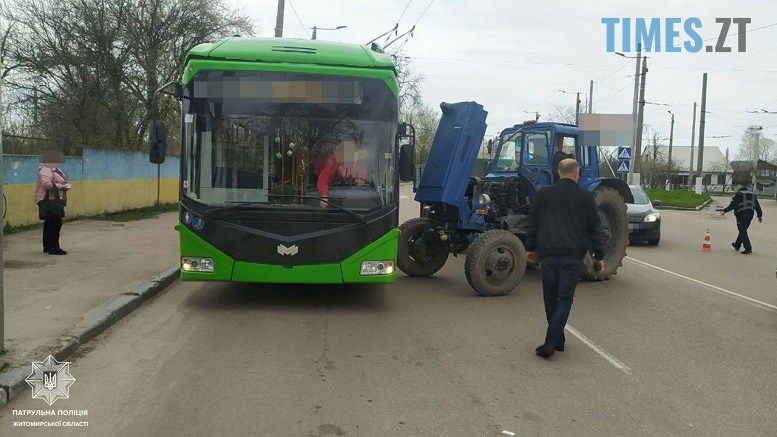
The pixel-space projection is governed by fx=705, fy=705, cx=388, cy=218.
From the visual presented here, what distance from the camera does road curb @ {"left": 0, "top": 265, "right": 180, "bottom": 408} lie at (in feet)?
17.7

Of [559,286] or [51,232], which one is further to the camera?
[51,232]

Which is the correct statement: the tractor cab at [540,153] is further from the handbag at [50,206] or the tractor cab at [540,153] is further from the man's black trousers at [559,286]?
the handbag at [50,206]

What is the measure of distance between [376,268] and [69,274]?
4880 mm

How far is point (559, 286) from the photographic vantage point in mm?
6617

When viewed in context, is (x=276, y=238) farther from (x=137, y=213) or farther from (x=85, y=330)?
(x=137, y=213)

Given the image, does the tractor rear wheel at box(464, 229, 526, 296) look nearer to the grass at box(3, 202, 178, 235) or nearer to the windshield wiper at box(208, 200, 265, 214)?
the windshield wiper at box(208, 200, 265, 214)

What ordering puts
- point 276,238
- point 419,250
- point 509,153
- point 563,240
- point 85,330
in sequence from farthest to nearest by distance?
point 509,153, point 419,250, point 276,238, point 85,330, point 563,240

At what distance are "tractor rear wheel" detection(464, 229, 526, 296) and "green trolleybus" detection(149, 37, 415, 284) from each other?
1626 mm

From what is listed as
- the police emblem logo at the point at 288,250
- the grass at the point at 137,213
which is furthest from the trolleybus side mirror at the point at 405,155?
the grass at the point at 137,213

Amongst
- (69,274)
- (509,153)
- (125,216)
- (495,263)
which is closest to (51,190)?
(69,274)

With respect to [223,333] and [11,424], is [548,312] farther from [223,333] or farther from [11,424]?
[11,424]

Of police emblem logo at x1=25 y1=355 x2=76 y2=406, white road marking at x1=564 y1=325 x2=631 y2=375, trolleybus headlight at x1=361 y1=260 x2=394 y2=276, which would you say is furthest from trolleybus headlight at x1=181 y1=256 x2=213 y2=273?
white road marking at x1=564 y1=325 x2=631 y2=375

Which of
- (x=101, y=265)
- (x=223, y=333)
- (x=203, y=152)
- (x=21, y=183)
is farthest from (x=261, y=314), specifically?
(x=21, y=183)

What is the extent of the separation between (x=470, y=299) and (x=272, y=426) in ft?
17.5
